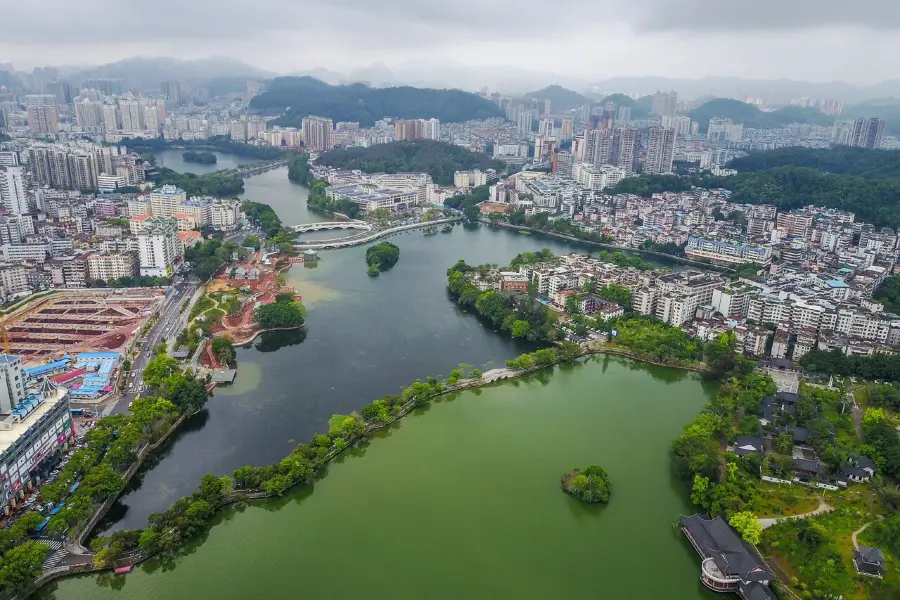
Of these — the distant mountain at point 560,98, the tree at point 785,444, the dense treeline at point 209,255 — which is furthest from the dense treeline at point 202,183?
the distant mountain at point 560,98

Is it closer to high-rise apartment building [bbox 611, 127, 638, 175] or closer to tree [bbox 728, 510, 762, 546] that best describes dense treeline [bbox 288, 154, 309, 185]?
high-rise apartment building [bbox 611, 127, 638, 175]

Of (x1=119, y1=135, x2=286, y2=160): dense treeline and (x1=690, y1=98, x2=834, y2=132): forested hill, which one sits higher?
(x1=690, y1=98, x2=834, y2=132): forested hill

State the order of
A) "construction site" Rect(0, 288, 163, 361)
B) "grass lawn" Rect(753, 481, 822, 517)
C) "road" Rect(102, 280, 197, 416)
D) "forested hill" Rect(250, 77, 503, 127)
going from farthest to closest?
"forested hill" Rect(250, 77, 503, 127) → "construction site" Rect(0, 288, 163, 361) → "road" Rect(102, 280, 197, 416) → "grass lawn" Rect(753, 481, 822, 517)

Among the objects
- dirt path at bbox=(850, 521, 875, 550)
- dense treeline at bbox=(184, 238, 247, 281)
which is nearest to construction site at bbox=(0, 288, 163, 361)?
dense treeline at bbox=(184, 238, 247, 281)

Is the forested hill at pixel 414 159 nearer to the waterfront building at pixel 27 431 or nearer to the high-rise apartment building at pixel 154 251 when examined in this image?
the high-rise apartment building at pixel 154 251

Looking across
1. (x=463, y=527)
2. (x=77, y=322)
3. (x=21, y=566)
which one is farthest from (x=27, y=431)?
(x=77, y=322)
